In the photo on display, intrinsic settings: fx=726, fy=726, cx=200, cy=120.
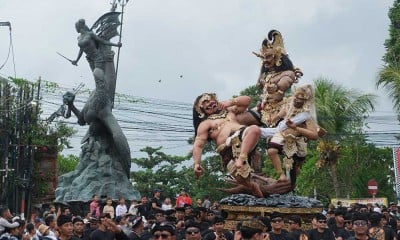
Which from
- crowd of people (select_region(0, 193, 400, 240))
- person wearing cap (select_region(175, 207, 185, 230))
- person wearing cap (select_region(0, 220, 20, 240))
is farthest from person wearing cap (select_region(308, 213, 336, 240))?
person wearing cap (select_region(0, 220, 20, 240))

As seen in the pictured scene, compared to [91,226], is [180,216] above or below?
above

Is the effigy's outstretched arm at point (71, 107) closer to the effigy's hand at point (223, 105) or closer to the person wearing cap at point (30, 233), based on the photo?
the effigy's hand at point (223, 105)

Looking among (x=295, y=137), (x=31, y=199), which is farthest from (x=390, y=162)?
(x=295, y=137)

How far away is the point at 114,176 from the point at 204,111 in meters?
9.84

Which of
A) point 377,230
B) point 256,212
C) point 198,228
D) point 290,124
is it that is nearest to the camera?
point 198,228

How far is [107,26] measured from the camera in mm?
23828

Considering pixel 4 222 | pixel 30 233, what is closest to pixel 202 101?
pixel 30 233

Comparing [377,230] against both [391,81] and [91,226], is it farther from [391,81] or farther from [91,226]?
[391,81]

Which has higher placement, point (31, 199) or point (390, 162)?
point (390, 162)

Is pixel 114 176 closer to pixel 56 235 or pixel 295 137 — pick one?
pixel 295 137

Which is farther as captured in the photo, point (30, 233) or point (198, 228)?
point (30, 233)

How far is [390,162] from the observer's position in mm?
36188

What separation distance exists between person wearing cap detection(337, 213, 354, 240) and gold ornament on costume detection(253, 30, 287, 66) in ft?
11.9

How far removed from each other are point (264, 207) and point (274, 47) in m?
3.28
